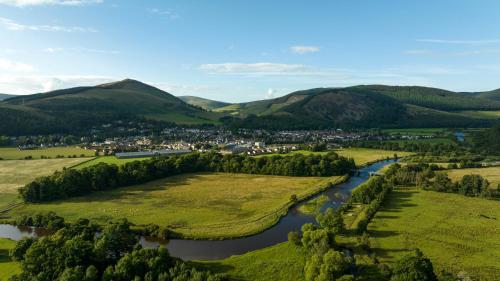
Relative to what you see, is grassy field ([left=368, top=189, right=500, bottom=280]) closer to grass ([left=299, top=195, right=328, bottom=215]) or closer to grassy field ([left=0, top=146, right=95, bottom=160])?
grass ([left=299, top=195, right=328, bottom=215])

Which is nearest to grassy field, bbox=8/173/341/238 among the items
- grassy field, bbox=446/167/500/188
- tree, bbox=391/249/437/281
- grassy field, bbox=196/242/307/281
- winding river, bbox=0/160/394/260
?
winding river, bbox=0/160/394/260

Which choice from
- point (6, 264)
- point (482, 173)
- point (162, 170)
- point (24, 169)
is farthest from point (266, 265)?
point (24, 169)

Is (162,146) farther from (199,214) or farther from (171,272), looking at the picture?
(171,272)

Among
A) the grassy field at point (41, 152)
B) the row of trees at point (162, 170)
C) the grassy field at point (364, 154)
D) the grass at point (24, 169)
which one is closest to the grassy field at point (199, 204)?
the row of trees at point (162, 170)

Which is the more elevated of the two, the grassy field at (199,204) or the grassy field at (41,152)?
the grassy field at (41,152)

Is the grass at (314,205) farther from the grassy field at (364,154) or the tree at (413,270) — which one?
the grassy field at (364,154)

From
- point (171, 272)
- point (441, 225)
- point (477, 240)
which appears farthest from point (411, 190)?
point (171, 272)

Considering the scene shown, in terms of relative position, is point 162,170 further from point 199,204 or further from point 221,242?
point 221,242
